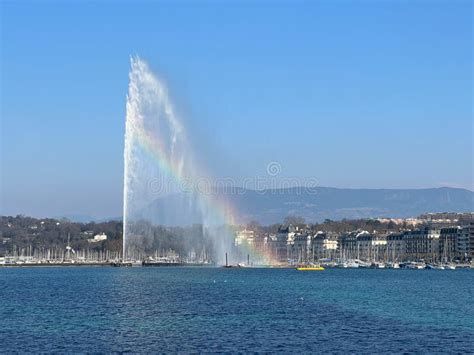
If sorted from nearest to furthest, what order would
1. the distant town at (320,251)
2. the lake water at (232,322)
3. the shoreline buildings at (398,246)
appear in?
the lake water at (232,322) < the distant town at (320,251) < the shoreline buildings at (398,246)

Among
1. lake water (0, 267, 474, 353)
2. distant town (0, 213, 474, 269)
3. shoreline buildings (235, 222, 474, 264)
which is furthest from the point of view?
shoreline buildings (235, 222, 474, 264)

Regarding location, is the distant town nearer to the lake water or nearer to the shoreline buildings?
the shoreline buildings

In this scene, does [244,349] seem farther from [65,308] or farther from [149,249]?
[149,249]

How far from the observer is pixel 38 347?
104 ft

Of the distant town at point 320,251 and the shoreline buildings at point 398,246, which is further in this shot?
the shoreline buildings at point 398,246

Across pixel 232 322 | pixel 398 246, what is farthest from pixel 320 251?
pixel 232 322

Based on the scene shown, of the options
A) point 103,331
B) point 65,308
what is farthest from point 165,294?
point 103,331

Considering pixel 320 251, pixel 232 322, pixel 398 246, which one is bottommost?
pixel 232 322

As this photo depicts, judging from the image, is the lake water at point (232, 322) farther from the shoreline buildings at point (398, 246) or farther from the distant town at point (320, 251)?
the shoreline buildings at point (398, 246)

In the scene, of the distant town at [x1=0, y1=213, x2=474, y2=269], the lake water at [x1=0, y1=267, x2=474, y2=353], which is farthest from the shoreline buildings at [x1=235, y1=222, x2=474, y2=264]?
the lake water at [x1=0, y1=267, x2=474, y2=353]

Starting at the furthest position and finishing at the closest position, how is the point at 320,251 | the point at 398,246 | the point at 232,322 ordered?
the point at 320,251 < the point at 398,246 < the point at 232,322

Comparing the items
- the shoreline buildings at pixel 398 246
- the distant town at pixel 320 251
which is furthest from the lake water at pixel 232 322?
the shoreline buildings at pixel 398 246

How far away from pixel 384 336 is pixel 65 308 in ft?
63.2

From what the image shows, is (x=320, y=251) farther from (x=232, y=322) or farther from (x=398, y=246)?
(x=232, y=322)
